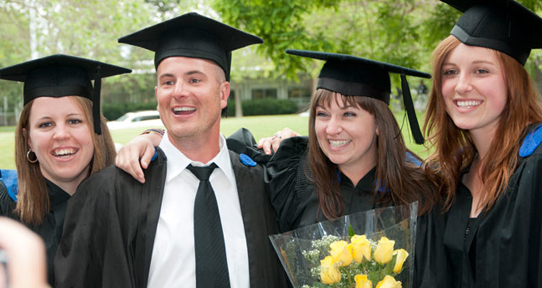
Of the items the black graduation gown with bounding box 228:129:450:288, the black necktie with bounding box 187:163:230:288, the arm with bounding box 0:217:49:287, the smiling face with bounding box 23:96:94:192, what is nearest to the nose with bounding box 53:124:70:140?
the smiling face with bounding box 23:96:94:192

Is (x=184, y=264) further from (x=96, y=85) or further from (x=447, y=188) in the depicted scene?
(x=447, y=188)

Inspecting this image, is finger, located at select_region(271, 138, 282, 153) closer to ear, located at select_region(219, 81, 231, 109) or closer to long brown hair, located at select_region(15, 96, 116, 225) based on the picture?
ear, located at select_region(219, 81, 231, 109)

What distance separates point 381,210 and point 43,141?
68.1 inches

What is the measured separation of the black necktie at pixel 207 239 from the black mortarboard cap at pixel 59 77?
741 millimetres

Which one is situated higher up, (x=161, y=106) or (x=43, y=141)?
(x=161, y=106)

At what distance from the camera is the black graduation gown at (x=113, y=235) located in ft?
7.38

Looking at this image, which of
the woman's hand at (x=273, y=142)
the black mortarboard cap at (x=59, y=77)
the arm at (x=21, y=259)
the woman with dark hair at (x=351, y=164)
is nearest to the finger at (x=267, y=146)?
the woman's hand at (x=273, y=142)

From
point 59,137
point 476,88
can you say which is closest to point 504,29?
point 476,88

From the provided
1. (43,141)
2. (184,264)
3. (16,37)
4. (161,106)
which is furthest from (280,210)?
(16,37)

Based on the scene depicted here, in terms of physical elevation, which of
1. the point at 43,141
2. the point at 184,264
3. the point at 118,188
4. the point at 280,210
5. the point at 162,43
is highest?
the point at 162,43

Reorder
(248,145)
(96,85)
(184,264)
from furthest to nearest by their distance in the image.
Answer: (248,145) < (96,85) < (184,264)

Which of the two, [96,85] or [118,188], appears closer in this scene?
[118,188]

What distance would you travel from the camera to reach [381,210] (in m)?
2.16

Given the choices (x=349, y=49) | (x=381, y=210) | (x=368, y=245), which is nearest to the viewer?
(x=368, y=245)
